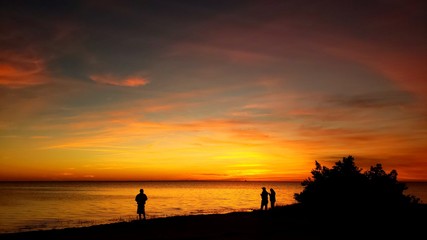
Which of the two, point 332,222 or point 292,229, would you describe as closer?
point 292,229

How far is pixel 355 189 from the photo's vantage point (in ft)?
62.6

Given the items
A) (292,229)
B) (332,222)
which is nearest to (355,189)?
(332,222)

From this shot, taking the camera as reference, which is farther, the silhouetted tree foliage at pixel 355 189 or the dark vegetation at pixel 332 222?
the silhouetted tree foliage at pixel 355 189

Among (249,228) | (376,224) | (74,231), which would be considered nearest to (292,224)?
(249,228)

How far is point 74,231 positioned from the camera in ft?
64.4

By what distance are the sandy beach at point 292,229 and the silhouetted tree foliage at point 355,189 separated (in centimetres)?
56

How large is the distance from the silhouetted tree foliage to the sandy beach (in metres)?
0.56

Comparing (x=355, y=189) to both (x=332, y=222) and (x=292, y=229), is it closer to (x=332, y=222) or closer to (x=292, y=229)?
(x=332, y=222)

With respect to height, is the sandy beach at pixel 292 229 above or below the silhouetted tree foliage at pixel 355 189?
below

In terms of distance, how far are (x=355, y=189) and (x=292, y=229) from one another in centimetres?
409

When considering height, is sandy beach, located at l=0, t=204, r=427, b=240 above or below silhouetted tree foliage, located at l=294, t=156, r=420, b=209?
below

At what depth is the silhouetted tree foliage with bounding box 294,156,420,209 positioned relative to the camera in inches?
738

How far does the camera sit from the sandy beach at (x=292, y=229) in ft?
53.3

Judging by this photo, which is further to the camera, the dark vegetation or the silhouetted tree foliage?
the silhouetted tree foliage
